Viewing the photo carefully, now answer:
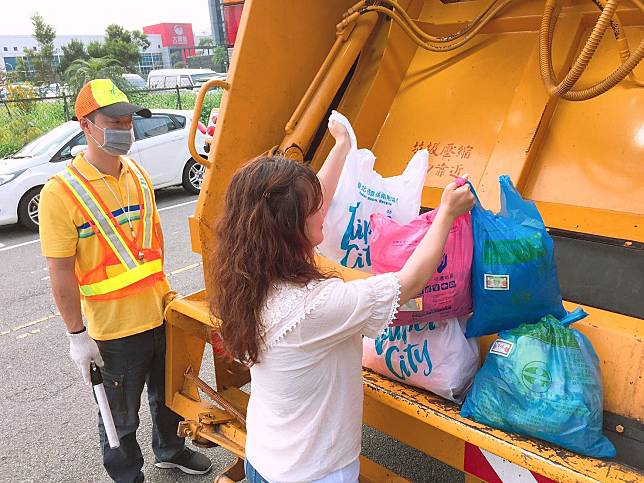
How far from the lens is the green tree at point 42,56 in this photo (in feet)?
85.3

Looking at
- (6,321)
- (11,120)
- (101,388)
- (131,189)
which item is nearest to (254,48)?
(131,189)

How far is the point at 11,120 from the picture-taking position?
12930 mm

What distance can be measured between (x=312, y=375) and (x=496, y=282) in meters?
0.54

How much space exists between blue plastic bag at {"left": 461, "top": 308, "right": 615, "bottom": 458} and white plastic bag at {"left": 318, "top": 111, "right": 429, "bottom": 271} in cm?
50

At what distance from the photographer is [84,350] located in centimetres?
210

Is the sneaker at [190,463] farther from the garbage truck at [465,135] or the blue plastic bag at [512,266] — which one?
the blue plastic bag at [512,266]

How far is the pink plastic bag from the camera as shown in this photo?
149 centimetres

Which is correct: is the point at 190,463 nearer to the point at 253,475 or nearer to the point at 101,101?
the point at 253,475

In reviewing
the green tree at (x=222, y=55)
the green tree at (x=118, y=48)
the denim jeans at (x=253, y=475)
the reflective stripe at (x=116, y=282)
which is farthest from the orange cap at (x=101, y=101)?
the green tree at (x=118, y=48)

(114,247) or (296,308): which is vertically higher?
(296,308)

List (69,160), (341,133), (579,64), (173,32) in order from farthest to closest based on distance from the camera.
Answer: (173,32), (69,160), (341,133), (579,64)

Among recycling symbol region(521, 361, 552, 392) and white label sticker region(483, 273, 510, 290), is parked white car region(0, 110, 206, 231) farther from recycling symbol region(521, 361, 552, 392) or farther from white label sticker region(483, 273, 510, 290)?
recycling symbol region(521, 361, 552, 392)

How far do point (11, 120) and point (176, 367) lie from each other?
12762mm

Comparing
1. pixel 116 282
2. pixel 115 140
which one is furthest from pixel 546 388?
pixel 115 140
